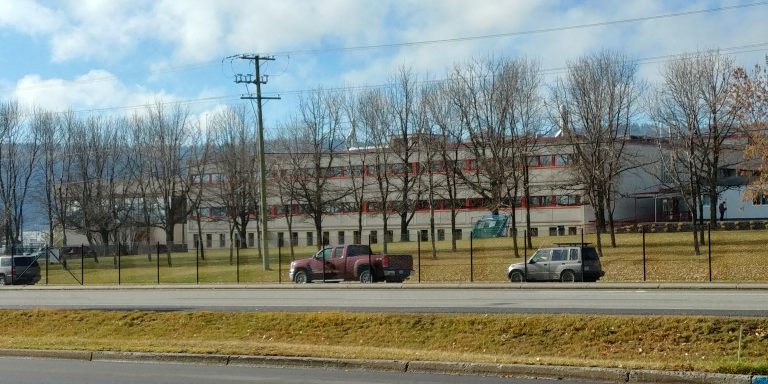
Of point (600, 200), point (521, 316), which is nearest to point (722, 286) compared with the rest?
point (521, 316)

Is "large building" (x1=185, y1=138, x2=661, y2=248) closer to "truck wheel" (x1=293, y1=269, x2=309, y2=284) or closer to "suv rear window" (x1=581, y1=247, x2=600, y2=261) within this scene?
"truck wheel" (x1=293, y1=269, x2=309, y2=284)

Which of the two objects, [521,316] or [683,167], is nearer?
[521,316]

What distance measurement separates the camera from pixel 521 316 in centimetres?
1623

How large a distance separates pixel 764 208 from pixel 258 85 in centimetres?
3904

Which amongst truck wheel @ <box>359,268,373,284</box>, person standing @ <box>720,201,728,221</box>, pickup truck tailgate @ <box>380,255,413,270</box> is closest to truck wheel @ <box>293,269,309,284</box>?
truck wheel @ <box>359,268,373,284</box>

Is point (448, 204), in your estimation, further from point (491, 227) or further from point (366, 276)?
point (366, 276)

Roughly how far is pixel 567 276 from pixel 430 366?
20401mm

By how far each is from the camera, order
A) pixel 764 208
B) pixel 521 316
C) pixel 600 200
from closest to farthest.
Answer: pixel 521 316
pixel 600 200
pixel 764 208

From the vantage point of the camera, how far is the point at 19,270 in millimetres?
44188

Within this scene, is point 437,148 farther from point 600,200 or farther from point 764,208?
point 764,208

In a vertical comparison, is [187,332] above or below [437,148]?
below

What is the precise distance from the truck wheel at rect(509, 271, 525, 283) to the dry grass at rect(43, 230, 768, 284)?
1673 millimetres

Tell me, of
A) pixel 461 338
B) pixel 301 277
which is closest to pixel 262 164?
pixel 301 277

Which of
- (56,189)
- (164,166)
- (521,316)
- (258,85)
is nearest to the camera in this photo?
(521,316)
